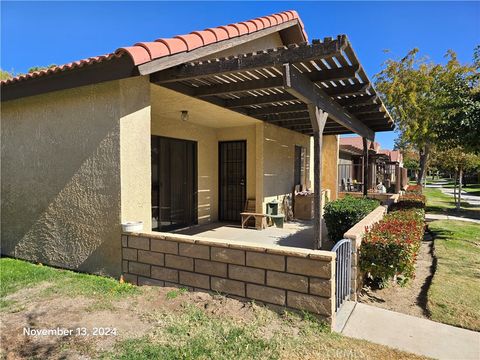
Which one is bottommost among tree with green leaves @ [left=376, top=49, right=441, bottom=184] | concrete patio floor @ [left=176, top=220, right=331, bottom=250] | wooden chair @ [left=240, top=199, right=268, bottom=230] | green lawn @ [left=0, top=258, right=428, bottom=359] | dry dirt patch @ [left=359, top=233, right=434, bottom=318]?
dry dirt patch @ [left=359, top=233, right=434, bottom=318]

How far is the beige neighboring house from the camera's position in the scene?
463 cm

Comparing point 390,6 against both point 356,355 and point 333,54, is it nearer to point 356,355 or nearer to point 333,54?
point 333,54

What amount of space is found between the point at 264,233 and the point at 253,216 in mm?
955

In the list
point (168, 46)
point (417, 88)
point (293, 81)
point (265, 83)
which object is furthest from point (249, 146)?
point (417, 88)

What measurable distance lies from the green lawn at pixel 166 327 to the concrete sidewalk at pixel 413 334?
22cm

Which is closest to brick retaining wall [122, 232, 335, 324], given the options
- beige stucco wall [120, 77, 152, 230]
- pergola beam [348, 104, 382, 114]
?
beige stucco wall [120, 77, 152, 230]

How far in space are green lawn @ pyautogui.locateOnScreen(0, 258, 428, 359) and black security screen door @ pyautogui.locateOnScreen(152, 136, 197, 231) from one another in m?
3.88

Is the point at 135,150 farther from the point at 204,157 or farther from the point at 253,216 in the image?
the point at 253,216

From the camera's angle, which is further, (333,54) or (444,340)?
(333,54)

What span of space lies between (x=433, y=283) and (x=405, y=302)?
867 mm

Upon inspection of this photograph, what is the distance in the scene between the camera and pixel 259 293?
148 inches

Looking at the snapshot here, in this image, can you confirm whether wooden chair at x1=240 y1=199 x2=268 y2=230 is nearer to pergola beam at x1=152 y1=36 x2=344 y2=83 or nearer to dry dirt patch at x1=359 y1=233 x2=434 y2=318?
dry dirt patch at x1=359 y1=233 x2=434 y2=318

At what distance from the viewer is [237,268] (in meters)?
3.91

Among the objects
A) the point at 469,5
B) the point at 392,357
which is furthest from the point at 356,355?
the point at 469,5
